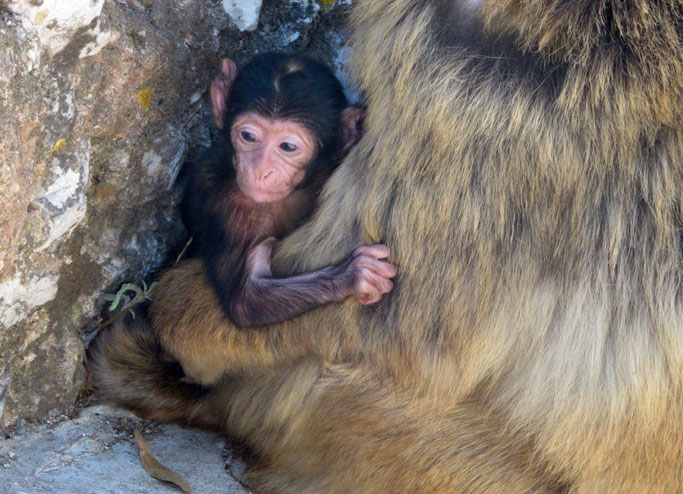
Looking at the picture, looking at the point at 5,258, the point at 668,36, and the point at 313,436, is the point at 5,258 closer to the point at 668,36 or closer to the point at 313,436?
the point at 313,436

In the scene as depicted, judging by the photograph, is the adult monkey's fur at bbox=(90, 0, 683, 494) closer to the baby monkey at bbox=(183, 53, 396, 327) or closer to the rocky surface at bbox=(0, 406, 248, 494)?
the baby monkey at bbox=(183, 53, 396, 327)

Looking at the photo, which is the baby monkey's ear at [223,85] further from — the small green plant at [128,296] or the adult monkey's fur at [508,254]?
the small green plant at [128,296]

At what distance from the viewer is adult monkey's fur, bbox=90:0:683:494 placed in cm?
235

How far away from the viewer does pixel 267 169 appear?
2.78 m

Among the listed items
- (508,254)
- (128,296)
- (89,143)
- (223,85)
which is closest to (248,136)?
(223,85)

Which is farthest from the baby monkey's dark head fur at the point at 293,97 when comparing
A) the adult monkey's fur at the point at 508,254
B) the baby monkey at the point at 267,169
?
the adult monkey's fur at the point at 508,254

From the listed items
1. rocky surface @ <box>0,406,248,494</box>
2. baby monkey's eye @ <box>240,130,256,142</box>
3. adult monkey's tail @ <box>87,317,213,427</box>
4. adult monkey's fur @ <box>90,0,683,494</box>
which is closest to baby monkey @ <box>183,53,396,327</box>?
baby monkey's eye @ <box>240,130,256,142</box>

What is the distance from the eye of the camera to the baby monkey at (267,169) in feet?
8.95

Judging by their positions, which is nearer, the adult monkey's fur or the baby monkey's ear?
the adult monkey's fur

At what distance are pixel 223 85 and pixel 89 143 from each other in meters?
0.46

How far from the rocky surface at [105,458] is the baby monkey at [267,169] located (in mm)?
529

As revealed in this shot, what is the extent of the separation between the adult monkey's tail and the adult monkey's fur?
0.53 metres

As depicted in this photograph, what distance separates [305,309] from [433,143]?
0.58 metres

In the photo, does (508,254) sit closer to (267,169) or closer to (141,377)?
(267,169)
